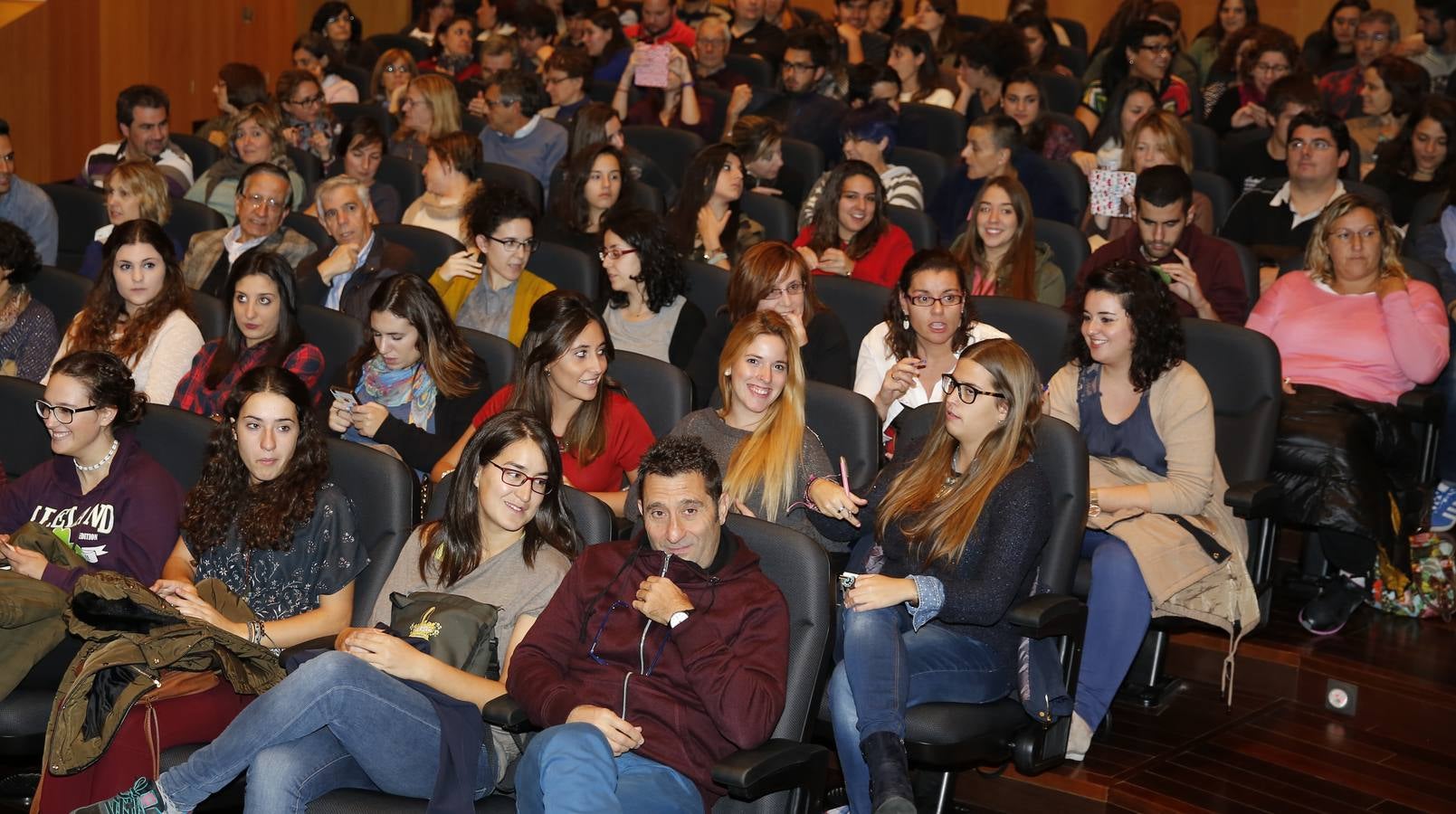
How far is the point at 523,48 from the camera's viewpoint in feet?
28.0

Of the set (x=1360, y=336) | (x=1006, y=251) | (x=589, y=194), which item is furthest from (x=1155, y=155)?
(x=589, y=194)

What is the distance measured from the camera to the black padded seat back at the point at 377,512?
305 cm

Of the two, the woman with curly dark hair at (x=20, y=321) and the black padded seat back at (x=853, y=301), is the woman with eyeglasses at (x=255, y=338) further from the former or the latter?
the black padded seat back at (x=853, y=301)

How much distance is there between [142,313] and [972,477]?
2419 mm

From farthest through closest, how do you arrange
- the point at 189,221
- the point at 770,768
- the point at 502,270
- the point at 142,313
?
the point at 189,221 → the point at 502,270 → the point at 142,313 → the point at 770,768

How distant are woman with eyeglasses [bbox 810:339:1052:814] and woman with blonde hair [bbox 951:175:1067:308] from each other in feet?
4.85

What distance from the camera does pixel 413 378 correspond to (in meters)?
3.80

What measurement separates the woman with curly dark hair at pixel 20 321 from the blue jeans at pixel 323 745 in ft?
6.68

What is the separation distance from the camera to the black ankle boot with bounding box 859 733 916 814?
265 centimetres

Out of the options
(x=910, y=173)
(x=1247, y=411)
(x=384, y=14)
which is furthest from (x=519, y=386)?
(x=384, y=14)

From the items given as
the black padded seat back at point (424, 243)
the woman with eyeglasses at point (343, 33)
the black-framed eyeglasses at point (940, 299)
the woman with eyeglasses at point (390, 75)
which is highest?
the woman with eyeglasses at point (343, 33)

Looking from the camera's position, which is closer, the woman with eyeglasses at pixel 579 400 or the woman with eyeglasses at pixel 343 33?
the woman with eyeglasses at pixel 579 400

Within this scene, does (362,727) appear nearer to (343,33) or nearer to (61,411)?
(61,411)

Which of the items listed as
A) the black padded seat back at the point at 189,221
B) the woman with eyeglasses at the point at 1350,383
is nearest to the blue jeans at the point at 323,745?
the woman with eyeglasses at the point at 1350,383
